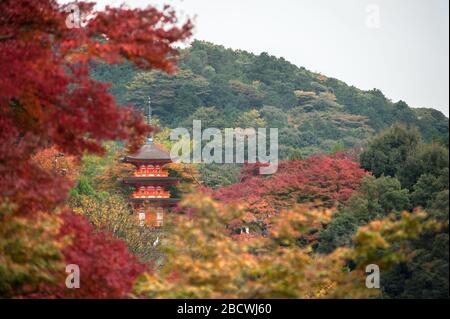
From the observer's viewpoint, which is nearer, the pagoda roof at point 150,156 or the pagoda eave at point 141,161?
the pagoda eave at point 141,161

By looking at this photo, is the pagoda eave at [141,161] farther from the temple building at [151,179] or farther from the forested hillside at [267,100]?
the forested hillside at [267,100]

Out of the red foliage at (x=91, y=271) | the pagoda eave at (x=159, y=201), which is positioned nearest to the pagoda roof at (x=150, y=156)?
the pagoda eave at (x=159, y=201)

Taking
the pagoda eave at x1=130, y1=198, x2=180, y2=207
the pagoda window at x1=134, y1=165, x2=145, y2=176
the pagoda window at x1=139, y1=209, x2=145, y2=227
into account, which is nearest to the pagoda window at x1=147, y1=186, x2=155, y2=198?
the pagoda eave at x1=130, y1=198, x2=180, y2=207

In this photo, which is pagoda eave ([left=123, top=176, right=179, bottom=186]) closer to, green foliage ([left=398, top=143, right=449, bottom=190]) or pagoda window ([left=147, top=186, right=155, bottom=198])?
pagoda window ([left=147, top=186, right=155, bottom=198])

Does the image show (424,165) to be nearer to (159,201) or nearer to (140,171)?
(159,201)

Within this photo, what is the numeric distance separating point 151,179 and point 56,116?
40081 mm

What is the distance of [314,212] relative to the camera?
419 inches

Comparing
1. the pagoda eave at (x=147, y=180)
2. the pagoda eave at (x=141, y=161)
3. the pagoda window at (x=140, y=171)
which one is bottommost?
the pagoda eave at (x=147, y=180)

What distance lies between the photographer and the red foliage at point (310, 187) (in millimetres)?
37250

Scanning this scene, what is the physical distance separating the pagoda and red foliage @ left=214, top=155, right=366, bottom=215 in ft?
31.8

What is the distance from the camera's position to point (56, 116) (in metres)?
11.3

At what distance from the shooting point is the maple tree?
1077 cm

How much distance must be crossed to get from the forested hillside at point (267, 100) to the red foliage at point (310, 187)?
31.8m
